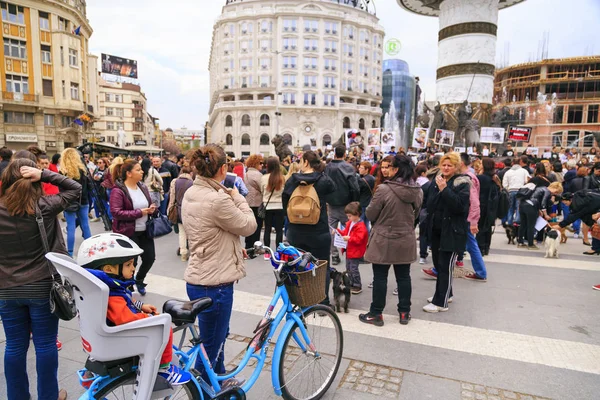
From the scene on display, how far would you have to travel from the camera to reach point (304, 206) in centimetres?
457

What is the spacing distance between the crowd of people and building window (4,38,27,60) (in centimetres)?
3658

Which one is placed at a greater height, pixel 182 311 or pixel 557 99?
pixel 557 99

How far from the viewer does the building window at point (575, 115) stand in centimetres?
5469

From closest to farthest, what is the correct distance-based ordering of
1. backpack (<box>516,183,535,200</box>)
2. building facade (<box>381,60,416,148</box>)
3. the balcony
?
backpack (<box>516,183,535,200</box>)
the balcony
building facade (<box>381,60,416,148</box>)

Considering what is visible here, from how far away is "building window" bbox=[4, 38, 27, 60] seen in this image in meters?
35.8

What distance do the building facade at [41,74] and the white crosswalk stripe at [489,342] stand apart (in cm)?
3624

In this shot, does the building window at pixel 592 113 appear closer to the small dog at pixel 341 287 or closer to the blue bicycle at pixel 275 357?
the small dog at pixel 341 287

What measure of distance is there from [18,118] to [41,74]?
16.0ft

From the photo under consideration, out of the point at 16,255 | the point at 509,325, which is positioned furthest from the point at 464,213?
the point at 16,255

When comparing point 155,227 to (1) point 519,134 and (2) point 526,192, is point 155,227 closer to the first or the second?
(2) point 526,192

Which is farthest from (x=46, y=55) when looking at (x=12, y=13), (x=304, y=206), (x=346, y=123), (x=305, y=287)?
(x=346, y=123)

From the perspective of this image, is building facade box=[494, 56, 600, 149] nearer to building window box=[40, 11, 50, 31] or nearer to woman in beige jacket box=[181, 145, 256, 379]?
building window box=[40, 11, 50, 31]

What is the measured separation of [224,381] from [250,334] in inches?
66.4

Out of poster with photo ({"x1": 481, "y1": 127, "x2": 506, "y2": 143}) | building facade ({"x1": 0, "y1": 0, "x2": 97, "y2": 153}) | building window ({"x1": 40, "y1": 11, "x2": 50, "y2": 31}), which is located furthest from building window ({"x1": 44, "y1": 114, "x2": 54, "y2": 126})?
poster with photo ({"x1": 481, "y1": 127, "x2": 506, "y2": 143})
